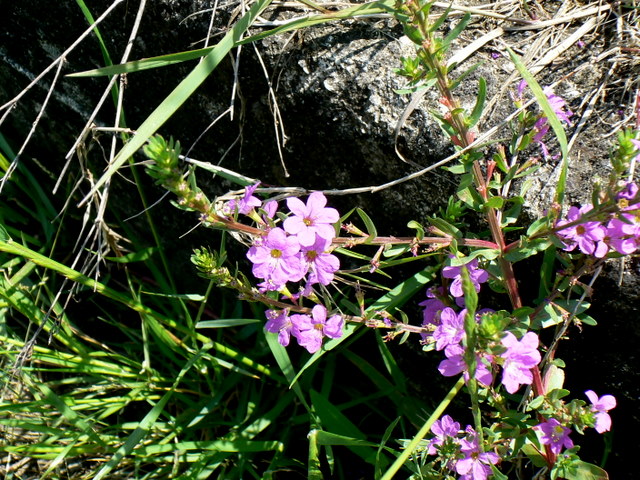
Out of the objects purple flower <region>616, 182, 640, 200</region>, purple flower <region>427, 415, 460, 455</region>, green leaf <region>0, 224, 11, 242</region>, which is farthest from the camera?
green leaf <region>0, 224, 11, 242</region>

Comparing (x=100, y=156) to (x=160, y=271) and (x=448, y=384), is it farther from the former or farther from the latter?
(x=448, y=384)

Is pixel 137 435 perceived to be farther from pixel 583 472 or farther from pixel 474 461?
pixel 583 472

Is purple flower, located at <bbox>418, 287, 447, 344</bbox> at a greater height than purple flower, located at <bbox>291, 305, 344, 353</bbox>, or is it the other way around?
purple flower, located at <bbox>291, 305, 344, 353</bbox>

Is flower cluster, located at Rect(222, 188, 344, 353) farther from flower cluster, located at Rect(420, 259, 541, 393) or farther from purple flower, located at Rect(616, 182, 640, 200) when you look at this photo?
purple flower, located at Rect(616, 182, 640, 200)

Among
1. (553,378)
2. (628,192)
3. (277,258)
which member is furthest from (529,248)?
(277,258)

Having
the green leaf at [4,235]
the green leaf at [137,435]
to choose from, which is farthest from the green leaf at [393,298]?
the green leaf at [4,235]

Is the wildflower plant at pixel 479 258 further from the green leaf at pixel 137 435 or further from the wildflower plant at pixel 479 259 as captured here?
the green leaf at pixel 137 435

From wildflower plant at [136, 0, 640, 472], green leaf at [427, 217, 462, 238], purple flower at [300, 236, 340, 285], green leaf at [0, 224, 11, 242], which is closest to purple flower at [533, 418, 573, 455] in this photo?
wildflower plant at [136, 0, 640, 472]
